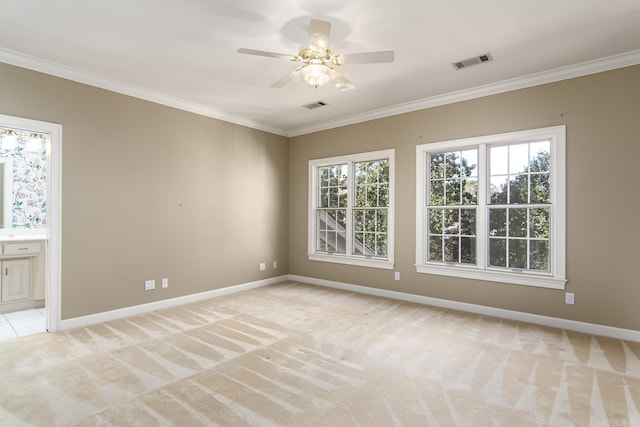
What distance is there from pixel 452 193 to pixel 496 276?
4.00 feet

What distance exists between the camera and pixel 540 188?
388cm

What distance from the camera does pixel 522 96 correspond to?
154 inches

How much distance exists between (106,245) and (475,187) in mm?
4710

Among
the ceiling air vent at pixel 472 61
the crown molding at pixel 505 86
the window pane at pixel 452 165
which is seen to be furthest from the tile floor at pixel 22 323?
the ceiling air vent at pixel 472 61

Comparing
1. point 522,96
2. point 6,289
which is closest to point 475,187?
point 522,96

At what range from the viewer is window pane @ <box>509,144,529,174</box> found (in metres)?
3.98

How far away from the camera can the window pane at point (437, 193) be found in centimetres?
463

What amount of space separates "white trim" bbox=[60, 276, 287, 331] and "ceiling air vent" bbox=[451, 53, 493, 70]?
173 inches

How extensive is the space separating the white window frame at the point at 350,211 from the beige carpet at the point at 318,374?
4.28 ft

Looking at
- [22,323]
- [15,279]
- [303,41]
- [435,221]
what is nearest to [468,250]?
[435,221]

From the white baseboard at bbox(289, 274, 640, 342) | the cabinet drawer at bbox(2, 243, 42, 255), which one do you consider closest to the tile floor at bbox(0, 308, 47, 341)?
the cabinet drawer at bbox(2, 243, 42, 255)

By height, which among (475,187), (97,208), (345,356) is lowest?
(345,356)

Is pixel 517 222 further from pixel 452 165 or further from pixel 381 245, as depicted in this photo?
pixel 381 245

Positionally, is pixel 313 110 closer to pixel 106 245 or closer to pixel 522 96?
pixel 522 96
